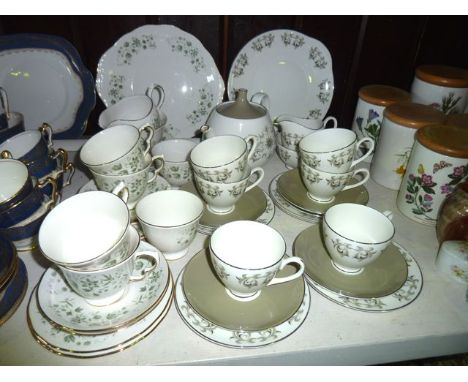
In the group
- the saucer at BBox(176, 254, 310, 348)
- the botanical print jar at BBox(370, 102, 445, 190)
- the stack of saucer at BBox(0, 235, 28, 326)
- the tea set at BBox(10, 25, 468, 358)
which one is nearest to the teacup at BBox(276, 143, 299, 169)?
the tea set at BBox(10, 25, 468, 358)

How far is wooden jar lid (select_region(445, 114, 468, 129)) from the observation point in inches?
33.2

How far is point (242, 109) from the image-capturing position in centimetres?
92

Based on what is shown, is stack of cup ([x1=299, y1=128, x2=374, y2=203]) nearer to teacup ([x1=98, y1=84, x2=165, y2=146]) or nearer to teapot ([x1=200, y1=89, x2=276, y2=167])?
teapot ([x1=200, y1=89, x2=276, y2=167])

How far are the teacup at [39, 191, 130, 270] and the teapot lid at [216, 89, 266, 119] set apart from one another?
0.41 m

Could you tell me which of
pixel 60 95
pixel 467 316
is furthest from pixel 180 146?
pixel 467 316

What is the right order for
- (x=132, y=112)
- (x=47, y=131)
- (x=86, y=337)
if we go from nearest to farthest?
(x=86, y=337)
(x=47, y=131)
(x=132, y=112)

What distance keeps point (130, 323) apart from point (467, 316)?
592 mm

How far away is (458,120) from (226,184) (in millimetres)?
602

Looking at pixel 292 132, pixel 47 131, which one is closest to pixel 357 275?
pixel 292 132

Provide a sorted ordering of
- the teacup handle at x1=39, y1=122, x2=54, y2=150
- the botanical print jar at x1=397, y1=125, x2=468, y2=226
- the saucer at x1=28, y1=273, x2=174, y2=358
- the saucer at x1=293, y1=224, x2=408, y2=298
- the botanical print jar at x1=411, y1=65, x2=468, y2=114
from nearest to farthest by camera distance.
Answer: the saucer at x1=28, y1=273, x2=174, y2=358 < the saucer at x1=293, y1=224, x2=408, y2=298 < the botanical print jar at x1=397, y1=125, x2=468, y2=226 < the teacup handle at x1=39, y1=122, x2=54, y2=150 < the botanical print jar at x1=411, y1=65, x2=468, y2=114

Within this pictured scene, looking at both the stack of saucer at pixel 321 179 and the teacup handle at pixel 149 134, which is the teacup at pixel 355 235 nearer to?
the stack of saucer at pixel 321 179

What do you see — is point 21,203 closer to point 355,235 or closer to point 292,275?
point 292,275

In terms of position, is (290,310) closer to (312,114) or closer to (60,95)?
(312,114)

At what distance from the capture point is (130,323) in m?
0.55
